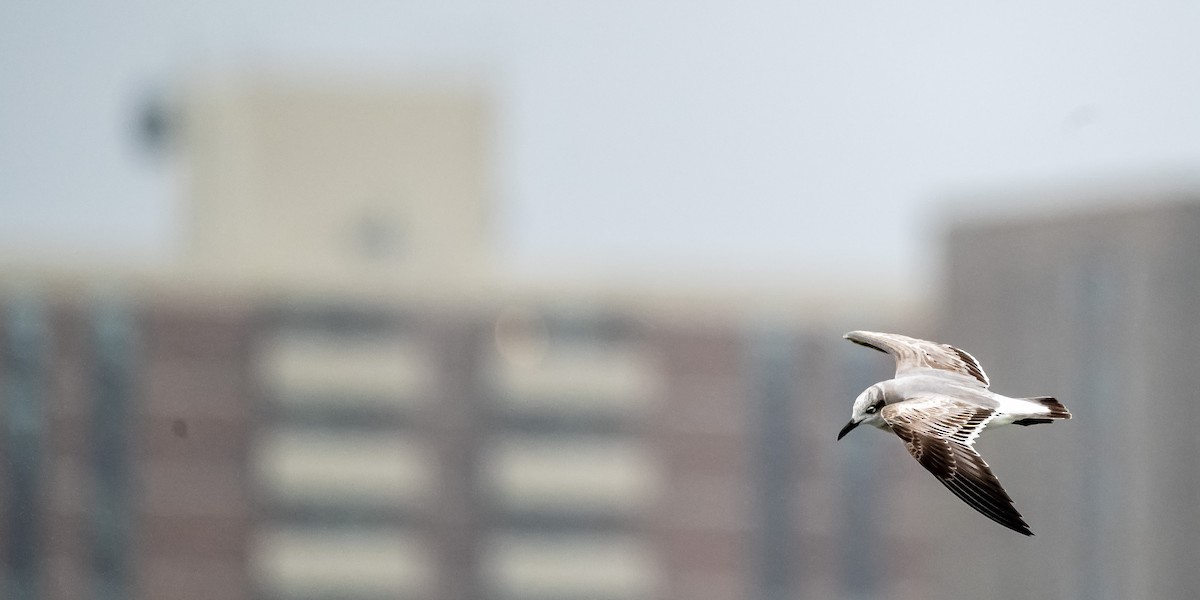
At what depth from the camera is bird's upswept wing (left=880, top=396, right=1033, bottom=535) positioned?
1384cm

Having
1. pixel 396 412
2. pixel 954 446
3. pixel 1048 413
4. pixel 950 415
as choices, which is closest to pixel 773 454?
pixel 396 412

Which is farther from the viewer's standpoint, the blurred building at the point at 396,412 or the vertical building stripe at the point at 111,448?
the blurred building at the point at 396,412

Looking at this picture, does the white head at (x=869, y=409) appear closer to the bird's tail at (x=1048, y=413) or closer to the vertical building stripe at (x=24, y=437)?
the bird's tail at (x=1048, y=413)

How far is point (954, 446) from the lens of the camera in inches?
591

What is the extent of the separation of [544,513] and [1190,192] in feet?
89.5

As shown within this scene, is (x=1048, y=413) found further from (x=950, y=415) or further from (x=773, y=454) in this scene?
(x=773, y=454)

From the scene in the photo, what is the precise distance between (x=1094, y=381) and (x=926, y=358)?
158 feet

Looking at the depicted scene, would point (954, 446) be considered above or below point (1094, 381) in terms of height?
above

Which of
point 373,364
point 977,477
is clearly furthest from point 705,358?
point 977,477

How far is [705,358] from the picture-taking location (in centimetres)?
7738

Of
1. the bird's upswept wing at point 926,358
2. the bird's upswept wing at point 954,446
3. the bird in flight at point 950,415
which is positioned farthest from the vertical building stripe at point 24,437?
the bird's upswept wing at point 954,446

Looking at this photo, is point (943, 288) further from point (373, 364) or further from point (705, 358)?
point (373, 364)

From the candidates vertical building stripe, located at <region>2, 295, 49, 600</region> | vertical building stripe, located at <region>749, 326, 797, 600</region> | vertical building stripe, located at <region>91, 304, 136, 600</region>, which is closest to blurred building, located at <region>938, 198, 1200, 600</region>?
vertical building stripe, located at <region>749, 326, 797, 600</region>

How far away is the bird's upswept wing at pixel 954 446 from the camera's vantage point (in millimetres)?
13836
